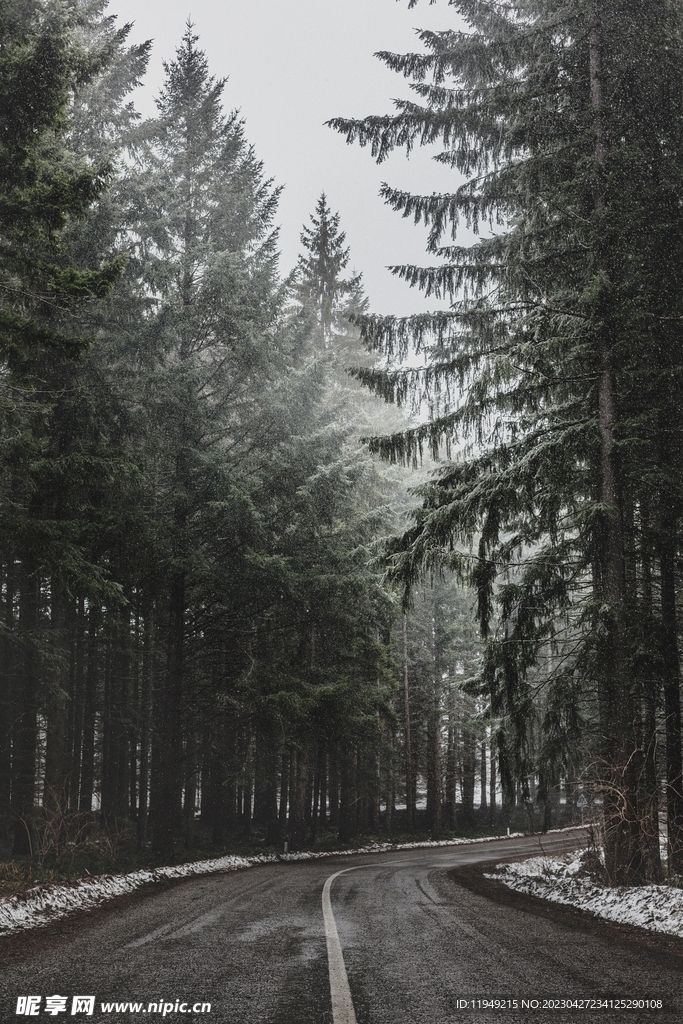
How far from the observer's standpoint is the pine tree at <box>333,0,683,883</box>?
10.9 meters

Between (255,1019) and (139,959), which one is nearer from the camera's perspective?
(255,1019)

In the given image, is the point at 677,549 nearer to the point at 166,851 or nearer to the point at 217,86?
the point at 166,851

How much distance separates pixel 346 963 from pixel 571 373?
10.0 metres

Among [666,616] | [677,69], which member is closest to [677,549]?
[666,616]

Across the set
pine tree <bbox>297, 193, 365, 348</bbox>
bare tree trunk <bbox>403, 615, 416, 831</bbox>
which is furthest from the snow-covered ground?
pine tree <bbox>297, 193, 365, 348</bbox>

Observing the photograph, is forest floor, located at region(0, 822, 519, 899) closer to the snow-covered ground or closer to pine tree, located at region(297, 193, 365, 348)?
the snow-covered ground

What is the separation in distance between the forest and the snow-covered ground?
2.35 feet

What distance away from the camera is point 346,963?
596 cm

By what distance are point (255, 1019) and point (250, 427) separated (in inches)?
659

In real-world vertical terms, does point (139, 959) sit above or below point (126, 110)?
below

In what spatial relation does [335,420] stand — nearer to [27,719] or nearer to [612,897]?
[27,719]

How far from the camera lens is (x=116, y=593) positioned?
13.1 m

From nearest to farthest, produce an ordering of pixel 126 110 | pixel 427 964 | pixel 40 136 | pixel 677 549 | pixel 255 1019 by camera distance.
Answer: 1. pixel 255 1019
2. pixel 427 964
3. pixel 40 136
4. pixel 677 549
5. pixel 126 110

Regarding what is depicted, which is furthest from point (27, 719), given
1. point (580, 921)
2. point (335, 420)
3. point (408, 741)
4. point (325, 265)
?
point (325, 265)
